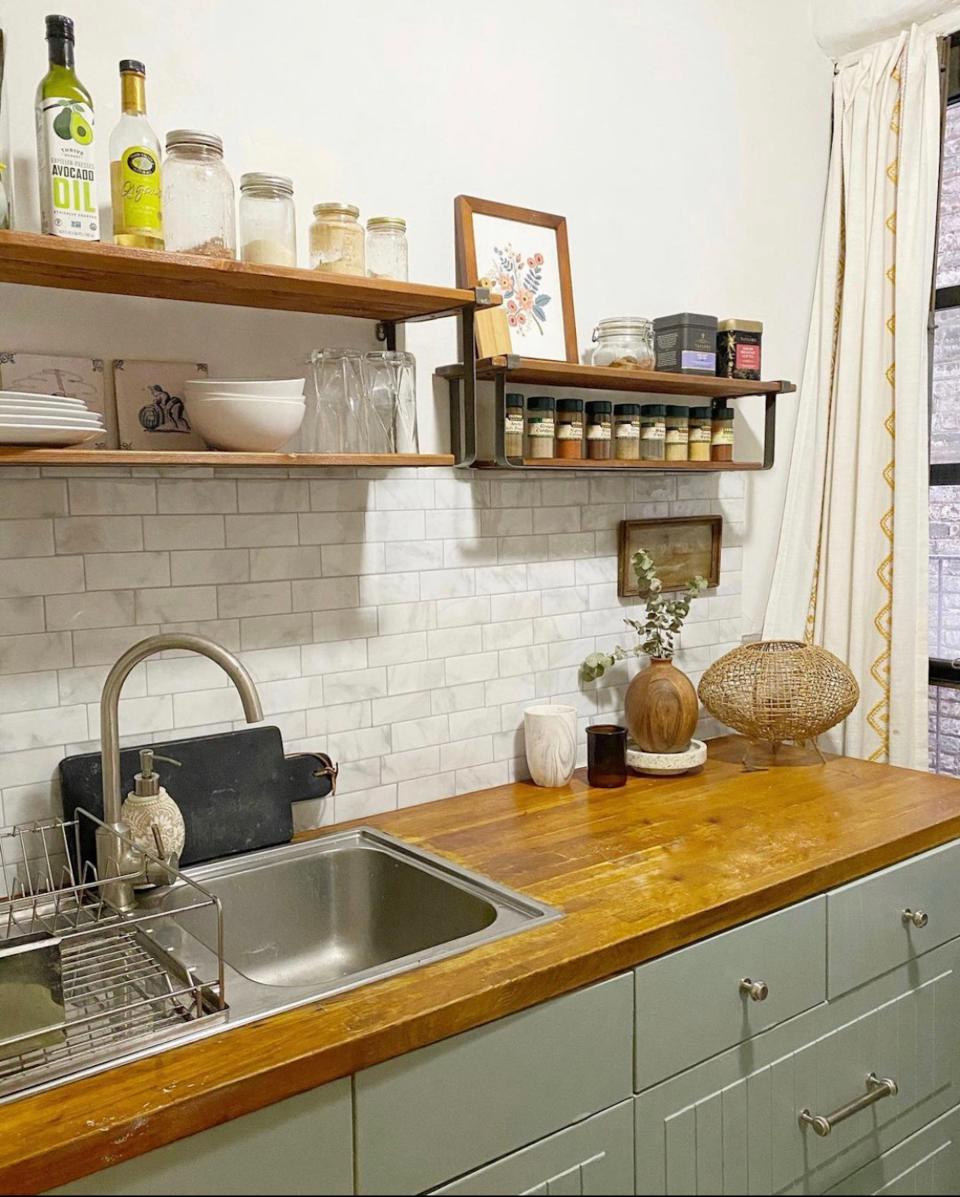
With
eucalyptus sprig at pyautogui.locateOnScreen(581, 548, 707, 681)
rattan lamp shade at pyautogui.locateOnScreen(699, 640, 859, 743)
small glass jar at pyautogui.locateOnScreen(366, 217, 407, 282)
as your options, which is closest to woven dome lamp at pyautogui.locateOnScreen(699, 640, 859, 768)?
rattan lamp shade at pyautogui.locateOnScreen(699, 640, 859, 743)

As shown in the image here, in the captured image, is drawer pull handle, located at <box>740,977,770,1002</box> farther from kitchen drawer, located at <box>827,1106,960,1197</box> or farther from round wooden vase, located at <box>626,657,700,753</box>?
round wooden vase, located at <box>626,657,700,753</box>

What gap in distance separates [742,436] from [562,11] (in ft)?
3.51

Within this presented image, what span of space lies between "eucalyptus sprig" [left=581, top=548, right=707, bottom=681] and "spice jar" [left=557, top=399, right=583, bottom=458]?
0.31 meters

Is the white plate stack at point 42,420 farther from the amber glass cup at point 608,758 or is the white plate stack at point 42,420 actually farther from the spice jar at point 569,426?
the amber glass cup at point 608,758

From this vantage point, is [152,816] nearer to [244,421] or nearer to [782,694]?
[244,421]

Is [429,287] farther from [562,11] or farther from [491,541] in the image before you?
[562,11]

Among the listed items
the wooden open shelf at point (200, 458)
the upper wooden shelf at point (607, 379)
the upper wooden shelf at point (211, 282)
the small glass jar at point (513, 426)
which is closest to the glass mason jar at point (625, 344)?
the upper wooden shelf at point (607, 379)

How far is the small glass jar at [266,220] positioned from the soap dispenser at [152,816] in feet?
2.58

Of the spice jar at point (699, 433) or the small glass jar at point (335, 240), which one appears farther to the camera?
the spice jar at point (699, 433)

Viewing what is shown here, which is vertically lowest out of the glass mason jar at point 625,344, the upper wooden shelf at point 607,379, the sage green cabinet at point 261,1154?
the sage green cabinet at point 261,1154

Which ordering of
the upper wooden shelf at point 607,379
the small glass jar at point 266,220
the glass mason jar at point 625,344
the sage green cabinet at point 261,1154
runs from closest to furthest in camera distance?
the sage green cabinet at point 261,1154 < the small glass jar at point 266,220 < the upper wooden shelf at point 607,379 < the glass mason jar at point 625,344

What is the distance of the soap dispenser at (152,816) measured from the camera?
5.30 ft

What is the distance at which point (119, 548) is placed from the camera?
178 cm

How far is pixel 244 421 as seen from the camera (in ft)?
5.48
